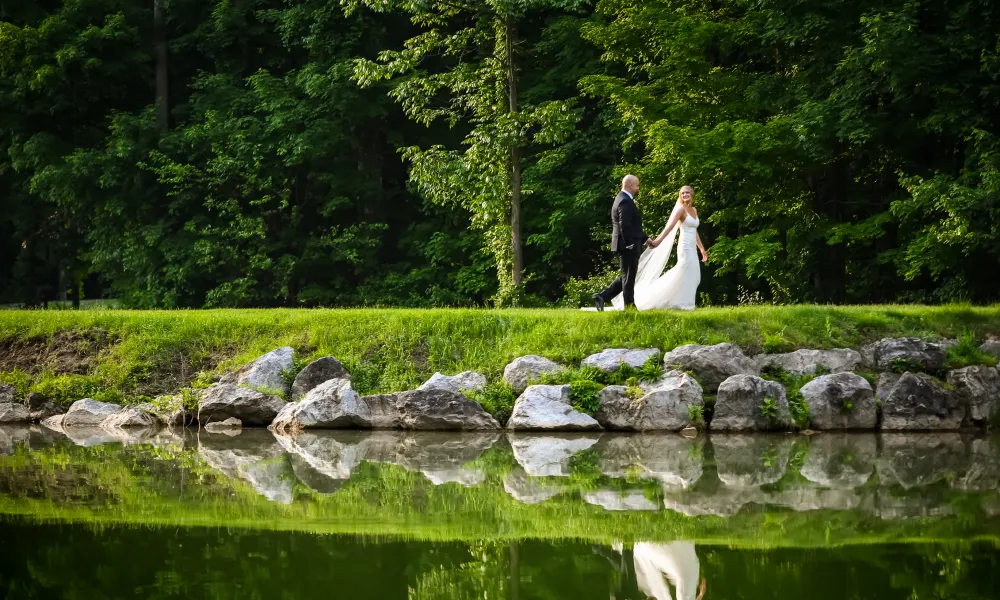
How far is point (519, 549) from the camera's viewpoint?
21.5ft

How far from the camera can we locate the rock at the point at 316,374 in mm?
14352

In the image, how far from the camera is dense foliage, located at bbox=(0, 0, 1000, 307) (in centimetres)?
1856

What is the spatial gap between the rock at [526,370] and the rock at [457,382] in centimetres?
36

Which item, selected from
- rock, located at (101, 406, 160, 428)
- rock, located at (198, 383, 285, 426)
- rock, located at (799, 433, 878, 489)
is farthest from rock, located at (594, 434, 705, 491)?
rock, located at (101, 406, 160, 428)

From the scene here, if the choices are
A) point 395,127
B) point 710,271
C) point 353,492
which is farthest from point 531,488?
point 395,127

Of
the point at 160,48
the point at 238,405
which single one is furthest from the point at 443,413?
the point at 160,48

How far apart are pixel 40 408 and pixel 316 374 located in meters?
4.19

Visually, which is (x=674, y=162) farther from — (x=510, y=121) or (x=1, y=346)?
(x=1, y=346)

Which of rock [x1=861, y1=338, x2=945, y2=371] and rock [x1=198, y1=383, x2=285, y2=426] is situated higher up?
rock [x1=861, y1=338, x2=945, y2=371]

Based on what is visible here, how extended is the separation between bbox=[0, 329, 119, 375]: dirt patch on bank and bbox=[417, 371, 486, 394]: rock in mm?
Answer: 5738

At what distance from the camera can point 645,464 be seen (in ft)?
33.2

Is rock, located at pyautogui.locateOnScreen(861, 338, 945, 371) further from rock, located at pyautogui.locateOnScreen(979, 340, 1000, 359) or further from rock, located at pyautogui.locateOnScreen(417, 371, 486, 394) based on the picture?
rock, located at pyautogui.locateOnScreen(417, 371, 486, 394)

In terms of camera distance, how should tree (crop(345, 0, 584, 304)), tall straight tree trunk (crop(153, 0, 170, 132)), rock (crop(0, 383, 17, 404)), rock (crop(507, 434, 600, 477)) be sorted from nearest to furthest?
rock (crop(507, 434, 600, 477)) → rock (crop(0, 383, 17, 404)) → tree (crop(345, 0, 584, 304)) → tall straight tree trunk (crop(153, 0, 170, 132))

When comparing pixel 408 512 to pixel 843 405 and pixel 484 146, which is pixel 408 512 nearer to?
pixel 843 405
